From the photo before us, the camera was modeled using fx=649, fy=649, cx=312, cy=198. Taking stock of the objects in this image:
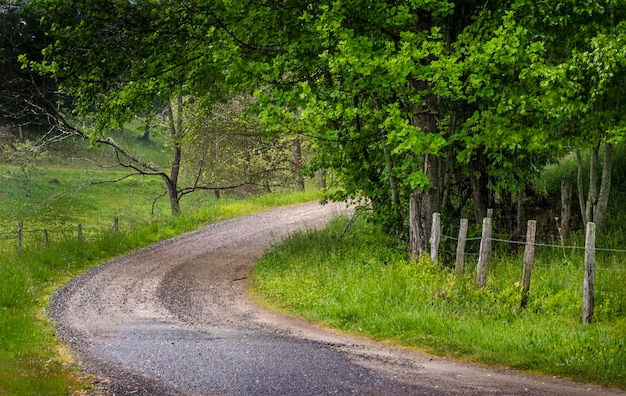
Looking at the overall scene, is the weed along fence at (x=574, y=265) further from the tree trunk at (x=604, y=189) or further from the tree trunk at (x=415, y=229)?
the tree trunk at (x=604, y=189)

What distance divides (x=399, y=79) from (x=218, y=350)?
20.2ft

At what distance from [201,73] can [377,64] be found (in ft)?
22.1

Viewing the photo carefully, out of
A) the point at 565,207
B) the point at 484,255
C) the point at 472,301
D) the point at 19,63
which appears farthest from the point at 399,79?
the point at 19,63

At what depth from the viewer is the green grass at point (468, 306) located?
31.7 feet

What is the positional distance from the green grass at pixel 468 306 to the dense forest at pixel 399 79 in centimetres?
171

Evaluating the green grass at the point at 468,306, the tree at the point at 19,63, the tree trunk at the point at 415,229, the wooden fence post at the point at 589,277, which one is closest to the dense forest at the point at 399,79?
the tree trunk at the point at 415,229

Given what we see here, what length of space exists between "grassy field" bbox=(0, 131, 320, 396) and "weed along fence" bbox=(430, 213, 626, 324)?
294 inches

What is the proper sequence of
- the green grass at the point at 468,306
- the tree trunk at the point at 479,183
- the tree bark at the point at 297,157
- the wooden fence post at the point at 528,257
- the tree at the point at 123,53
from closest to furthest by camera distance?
the green grass at the point at 468,306 → the wooden fence post at the point at 528,257 → the tree trunk at the point at 479,183 → the tree at the point at 123,53 → the tree bark at the point at 297,157

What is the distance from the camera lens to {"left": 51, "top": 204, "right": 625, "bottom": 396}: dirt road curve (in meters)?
8.70

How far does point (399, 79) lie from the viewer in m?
12.7

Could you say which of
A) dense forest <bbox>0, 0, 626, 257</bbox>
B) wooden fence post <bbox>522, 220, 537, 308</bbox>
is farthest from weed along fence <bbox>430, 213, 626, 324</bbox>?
dense forest <bbox>0, 0, 626, 257</bbox>

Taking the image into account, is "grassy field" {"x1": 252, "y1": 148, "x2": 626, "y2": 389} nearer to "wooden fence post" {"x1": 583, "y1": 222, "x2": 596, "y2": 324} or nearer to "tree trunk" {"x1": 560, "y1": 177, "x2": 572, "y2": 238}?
"wooden fence post" {"x1": 583, "y1": 222, "x2": 596, "y2": 324}

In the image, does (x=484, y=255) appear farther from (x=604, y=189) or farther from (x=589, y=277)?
(x=604, y=189)

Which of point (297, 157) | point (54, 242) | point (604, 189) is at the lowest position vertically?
point (54, 242)
